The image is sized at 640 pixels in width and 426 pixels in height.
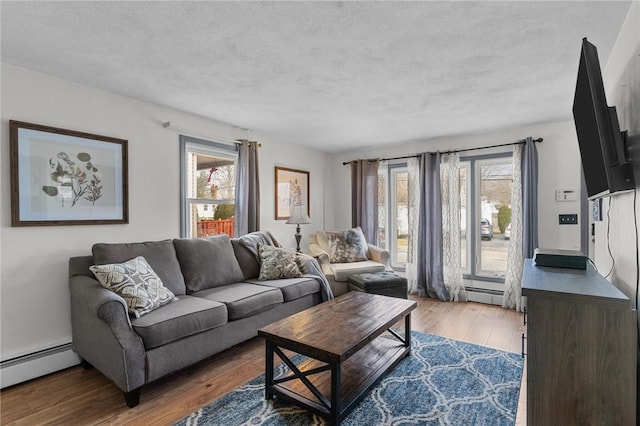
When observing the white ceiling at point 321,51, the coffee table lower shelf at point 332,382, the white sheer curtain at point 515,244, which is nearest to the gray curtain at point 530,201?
the white sheer curtain at point 515,244

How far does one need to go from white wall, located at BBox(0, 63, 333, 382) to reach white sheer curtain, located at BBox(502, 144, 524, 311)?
360cm

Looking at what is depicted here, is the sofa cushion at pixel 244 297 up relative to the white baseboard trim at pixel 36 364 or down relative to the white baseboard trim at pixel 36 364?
up

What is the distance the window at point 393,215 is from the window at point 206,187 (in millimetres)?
2314

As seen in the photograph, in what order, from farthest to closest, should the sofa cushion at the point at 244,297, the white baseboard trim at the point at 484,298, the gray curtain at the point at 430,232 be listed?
the gray curtain at the point at 430,232 → the white baseboard trim at the point at 484,298 → the sofa cushion at the point at 244,297

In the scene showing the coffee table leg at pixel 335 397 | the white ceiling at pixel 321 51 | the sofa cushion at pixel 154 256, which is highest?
the white ceiling at pixel 321 51

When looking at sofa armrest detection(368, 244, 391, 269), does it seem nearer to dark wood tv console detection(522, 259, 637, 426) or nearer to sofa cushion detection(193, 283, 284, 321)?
sofa cushion detection(193, 283, 284, 321)

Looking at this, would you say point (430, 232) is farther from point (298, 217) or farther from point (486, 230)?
point (298, 217)

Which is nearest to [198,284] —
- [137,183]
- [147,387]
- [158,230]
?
[158,230]

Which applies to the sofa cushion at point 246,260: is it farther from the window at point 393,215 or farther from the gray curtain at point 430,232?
the gray curtain at point 430,232

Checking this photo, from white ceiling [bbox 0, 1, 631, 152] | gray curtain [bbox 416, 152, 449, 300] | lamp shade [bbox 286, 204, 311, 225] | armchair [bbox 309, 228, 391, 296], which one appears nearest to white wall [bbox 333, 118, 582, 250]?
white ceiling [bbox 0, 1, 631, 152]

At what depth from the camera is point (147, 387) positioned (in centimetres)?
220

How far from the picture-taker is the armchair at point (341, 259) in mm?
3854

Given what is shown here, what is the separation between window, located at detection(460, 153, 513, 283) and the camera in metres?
4.09

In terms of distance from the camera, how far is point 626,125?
1.62m
